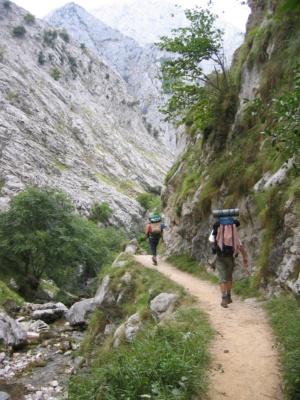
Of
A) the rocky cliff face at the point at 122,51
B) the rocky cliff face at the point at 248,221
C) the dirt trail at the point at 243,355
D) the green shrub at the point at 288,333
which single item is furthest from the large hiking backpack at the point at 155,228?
the rocky cliff face at the point at 122,51

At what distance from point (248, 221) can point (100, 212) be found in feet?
180

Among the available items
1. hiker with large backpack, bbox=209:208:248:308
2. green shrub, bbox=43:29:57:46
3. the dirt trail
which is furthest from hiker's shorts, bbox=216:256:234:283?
green shrub, bbox=43:29:57:46

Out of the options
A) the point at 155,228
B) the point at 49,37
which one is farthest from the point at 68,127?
the point at 155,228

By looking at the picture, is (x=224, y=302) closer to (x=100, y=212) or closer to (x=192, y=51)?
(x=192, y=51)

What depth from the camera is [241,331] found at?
22.0 feet

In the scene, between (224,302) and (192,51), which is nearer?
(224,302)

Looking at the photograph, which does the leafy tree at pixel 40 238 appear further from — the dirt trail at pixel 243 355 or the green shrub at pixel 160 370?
the green shrub at pixel 160 370

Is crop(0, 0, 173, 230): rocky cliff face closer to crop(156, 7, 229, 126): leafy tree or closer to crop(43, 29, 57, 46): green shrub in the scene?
crop(43, 29, 57, 46): green shrub

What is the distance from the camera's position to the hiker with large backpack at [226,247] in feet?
27.6

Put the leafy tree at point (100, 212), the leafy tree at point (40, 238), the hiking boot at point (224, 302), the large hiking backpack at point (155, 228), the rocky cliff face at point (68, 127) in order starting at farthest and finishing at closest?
the leafy tree at point (100, 212) < the rocky cliff face at point (68, 127) < the leafy tree at point (40, 238) < the large hiking backpack at point (155, 228) < the hiking boot at point (224, 302)

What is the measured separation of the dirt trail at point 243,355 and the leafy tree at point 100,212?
56.0 meters

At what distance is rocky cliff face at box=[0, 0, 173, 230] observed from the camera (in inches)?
2470

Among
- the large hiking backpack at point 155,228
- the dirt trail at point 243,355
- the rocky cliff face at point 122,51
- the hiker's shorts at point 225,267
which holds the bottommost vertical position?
the large hiking backpack at point 155,228

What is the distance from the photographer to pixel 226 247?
333 inches
